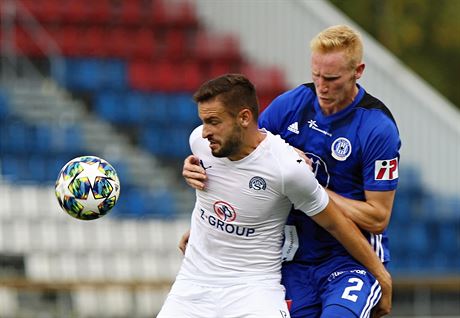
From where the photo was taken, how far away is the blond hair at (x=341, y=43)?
20.0ft

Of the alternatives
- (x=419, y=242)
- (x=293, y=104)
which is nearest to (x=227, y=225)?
(x=293, y=104)

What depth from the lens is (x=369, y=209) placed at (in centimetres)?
622

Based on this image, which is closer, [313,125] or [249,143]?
[249,143]

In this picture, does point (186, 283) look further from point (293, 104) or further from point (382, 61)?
point (382, 61)

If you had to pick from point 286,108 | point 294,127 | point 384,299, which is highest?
point 286,108

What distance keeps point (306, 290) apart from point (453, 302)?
6.38m

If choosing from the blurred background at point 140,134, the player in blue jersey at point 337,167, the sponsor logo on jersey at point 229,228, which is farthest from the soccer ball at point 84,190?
the blurred background at point 140,134

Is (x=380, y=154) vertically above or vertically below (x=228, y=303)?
above

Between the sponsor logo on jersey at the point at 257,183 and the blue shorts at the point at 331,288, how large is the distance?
2.04 ft

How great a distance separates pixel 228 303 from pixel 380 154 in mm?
1123

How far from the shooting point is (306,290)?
644cm

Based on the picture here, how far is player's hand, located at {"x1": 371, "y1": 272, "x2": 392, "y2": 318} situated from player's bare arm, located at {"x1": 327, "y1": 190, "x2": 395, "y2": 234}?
0.27m

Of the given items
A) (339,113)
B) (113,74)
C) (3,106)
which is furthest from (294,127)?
(113,74)

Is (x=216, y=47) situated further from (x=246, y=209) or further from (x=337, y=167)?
(x=246, y=209)
